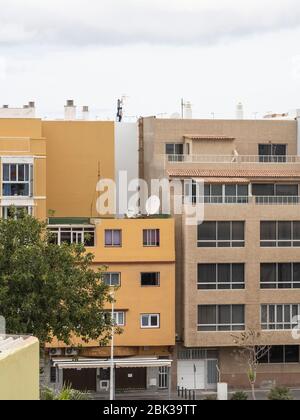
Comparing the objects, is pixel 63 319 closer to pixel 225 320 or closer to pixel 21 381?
pixel 225 320

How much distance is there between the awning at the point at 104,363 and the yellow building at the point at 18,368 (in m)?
42.3

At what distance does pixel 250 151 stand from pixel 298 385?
1378 centimetres

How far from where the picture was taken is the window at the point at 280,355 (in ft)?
206

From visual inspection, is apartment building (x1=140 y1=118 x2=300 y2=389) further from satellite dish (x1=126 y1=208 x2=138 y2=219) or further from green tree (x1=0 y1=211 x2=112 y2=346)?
green tree (x1=0 y1=211 x2=112 y2=346)

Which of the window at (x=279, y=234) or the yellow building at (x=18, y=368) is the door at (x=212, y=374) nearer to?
the window at (x=279, y=234)

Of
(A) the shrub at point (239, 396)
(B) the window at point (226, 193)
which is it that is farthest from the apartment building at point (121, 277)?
(A) the shrub at point (239, 396)

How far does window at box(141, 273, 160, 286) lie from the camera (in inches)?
2424

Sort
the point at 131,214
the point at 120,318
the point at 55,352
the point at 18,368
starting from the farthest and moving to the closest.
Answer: the point at 131,214
the point at 120,318
the point at 55,352
the point at 18,368

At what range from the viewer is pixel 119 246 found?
61.1 metres

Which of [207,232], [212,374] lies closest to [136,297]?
[207,232]

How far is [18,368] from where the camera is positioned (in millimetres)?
15570

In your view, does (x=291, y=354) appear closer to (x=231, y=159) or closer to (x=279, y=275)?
(x=279, y=275)

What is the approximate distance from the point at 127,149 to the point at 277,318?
550 inches
